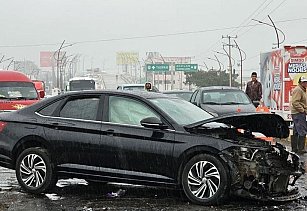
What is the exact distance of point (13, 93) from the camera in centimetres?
1770

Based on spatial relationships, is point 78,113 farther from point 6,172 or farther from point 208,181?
point 6,172

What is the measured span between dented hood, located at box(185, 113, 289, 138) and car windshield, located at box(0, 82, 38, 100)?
11341mm

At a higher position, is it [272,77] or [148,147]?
[272,77]

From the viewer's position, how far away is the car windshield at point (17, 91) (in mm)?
17516

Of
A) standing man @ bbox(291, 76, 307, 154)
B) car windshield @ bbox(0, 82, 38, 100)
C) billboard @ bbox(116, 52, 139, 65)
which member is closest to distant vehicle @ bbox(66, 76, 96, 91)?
car windshield @ bbox(0, 82, 38, 100)

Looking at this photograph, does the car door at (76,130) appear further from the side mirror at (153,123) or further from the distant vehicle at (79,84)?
the distant vehicle at (79,84)

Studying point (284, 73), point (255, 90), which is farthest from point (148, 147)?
point (284, 73)

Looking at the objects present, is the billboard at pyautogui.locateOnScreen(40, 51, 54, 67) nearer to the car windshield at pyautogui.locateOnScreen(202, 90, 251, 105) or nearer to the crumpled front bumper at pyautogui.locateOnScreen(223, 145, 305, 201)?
the car windshield at pyautogui.locateOnScreen(202, 90, 251, 105)

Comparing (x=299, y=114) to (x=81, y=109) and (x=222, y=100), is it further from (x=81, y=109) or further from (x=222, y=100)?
(x=81, y=109)

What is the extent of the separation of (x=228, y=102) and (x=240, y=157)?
29.4 feet

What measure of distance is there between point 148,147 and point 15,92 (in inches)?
453

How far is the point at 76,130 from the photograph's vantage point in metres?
7.62

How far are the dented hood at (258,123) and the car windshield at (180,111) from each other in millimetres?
267

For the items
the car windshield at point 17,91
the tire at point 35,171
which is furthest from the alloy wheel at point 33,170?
the car windshield at point 17,91
